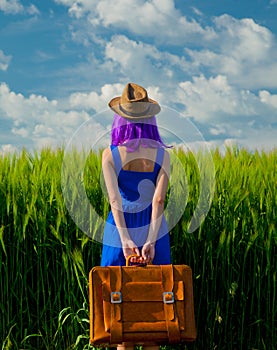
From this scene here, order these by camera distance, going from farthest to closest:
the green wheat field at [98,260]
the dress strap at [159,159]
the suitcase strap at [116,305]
Answer: the green wheat field at [98,260] → the dress strap at [159,159] → the suitcase strap at [116,305]

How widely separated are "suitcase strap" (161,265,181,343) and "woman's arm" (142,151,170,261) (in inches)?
3.9

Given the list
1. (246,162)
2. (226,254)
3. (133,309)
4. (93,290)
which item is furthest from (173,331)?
(246,162)

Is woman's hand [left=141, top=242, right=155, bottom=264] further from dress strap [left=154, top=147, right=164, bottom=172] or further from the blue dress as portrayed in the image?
dress strap [left=154, top=147, right=164, bottom=172]

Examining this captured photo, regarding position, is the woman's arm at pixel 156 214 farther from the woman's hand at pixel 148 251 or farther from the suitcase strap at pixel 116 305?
the suitcase strap at pixel 116 305

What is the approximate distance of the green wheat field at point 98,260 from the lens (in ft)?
12.2

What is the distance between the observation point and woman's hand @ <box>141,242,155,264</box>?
2900 mm

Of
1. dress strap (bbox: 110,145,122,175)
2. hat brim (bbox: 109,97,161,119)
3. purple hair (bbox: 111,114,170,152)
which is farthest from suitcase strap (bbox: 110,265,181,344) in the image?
hat brim (bbox: 109,97,161,119)

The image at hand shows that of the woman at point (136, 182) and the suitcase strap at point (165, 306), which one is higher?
the woman at point (136, 182)

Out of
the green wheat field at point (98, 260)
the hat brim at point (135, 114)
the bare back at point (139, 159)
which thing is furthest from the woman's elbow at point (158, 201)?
the green wheat field at point (98, 260)

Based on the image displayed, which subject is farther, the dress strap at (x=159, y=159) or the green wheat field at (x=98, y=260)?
the green wheat field at (x=98, y=260)

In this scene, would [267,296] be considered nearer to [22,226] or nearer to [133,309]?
[133,309]

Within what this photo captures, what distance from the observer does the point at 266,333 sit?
12.8ft

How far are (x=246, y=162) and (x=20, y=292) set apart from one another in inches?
70.6

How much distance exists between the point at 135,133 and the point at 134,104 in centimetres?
14
